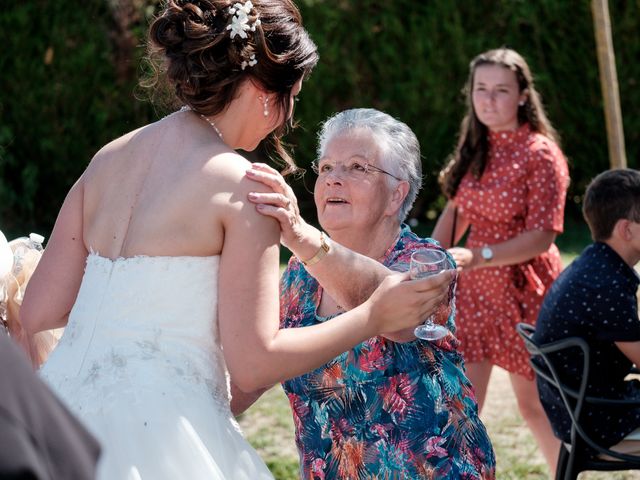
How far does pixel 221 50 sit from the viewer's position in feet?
8.23

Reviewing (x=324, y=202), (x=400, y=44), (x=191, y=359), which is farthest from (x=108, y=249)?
(x=400, y=44)

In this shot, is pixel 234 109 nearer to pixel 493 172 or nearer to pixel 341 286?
pixel 341 286

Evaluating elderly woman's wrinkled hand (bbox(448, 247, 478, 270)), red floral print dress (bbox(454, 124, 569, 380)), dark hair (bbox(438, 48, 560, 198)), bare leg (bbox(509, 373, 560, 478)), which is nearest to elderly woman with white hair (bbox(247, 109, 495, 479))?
elderly woman's wrinkled hand (bbox(448, 247, 478, 270))

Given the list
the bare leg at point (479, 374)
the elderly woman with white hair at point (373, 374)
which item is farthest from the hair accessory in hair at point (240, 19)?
the bare leg at point (479, 374)

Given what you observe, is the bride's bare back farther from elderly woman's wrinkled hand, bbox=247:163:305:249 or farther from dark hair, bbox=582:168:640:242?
dark hair, bbox=582:168:640:242

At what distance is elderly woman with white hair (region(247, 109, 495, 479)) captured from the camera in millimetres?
3105

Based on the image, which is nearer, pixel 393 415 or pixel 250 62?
pixel 250 62

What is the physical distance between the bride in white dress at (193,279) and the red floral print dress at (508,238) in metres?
2.80

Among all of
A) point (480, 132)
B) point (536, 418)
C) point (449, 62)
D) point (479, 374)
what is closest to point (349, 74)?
point (449, 62)

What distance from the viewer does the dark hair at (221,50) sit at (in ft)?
8.21

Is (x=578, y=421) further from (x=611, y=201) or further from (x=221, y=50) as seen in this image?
(x=221, y=50)

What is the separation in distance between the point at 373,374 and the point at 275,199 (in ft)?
3.15

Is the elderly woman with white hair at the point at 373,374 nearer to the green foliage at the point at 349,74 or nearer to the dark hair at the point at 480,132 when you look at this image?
the dark hair at the point at 480,132

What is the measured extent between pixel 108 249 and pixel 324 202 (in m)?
1.12
